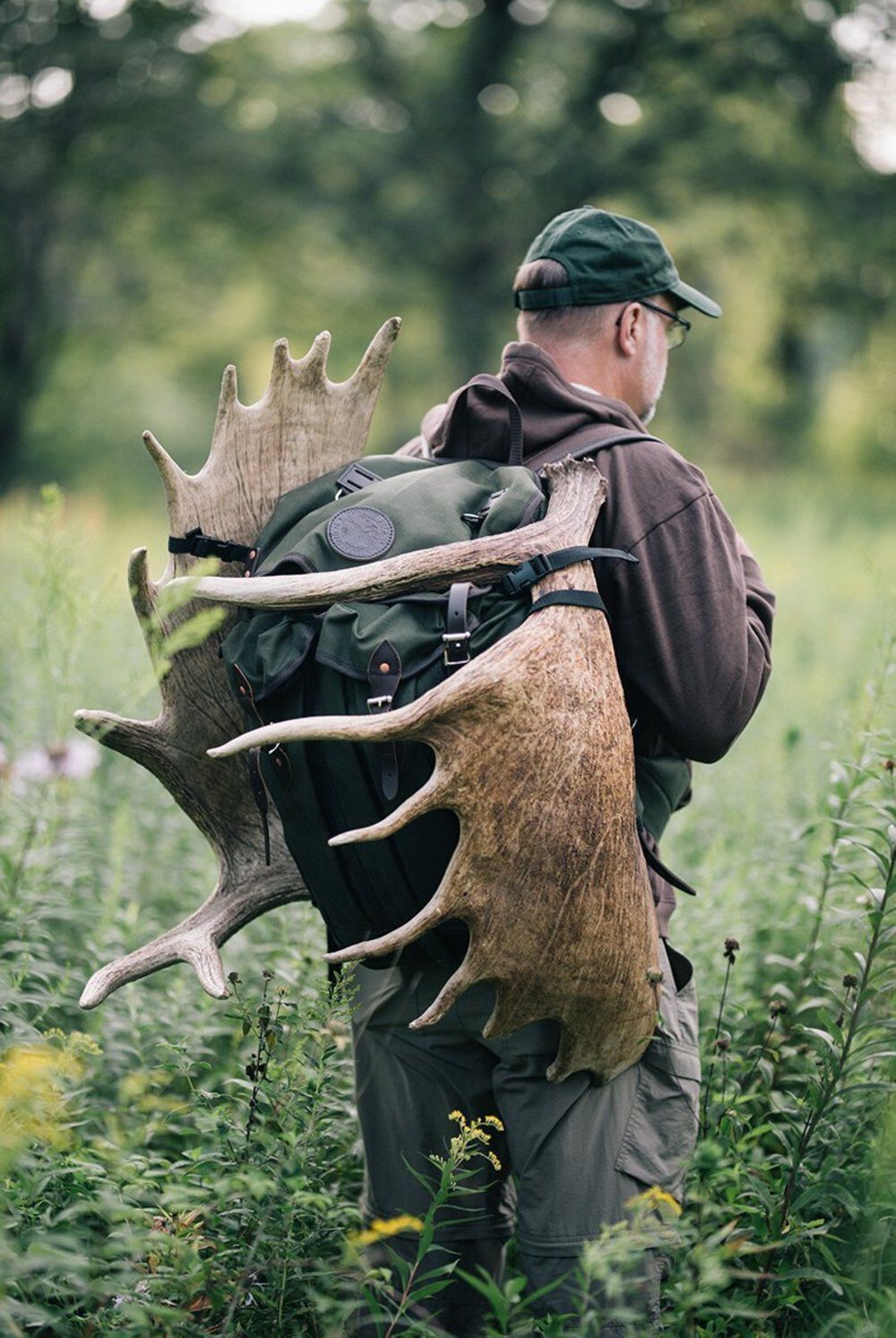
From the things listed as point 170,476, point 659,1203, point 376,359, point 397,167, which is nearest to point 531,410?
point 376,359

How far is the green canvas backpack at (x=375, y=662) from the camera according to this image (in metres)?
2.28

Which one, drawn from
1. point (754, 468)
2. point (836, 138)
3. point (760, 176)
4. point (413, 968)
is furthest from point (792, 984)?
point (754, 468)

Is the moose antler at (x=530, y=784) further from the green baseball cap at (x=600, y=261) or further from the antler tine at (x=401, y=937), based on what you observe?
the green baseball cap at (x=600, y=261)

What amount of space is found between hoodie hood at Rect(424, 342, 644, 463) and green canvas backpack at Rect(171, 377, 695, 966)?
71mm

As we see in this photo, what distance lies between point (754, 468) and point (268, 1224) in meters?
26.9

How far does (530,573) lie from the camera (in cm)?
227

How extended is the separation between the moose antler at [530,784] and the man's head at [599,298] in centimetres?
54

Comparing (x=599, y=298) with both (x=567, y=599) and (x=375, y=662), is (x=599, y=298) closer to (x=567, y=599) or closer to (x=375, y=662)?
(x=567, y=599)

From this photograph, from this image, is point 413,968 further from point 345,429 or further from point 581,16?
point 581,16

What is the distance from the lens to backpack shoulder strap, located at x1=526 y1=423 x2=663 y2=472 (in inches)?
96.7

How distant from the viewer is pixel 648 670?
2.43m

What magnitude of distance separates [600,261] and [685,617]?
35.1 inches

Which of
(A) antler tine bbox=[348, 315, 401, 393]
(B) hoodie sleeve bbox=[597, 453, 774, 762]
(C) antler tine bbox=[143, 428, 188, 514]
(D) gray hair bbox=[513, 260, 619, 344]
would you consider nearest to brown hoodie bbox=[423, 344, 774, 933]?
(B) hoodie sleeve bbox=[597, 453, 774, 762]

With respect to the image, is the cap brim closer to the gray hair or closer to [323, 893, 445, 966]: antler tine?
the gray hair
